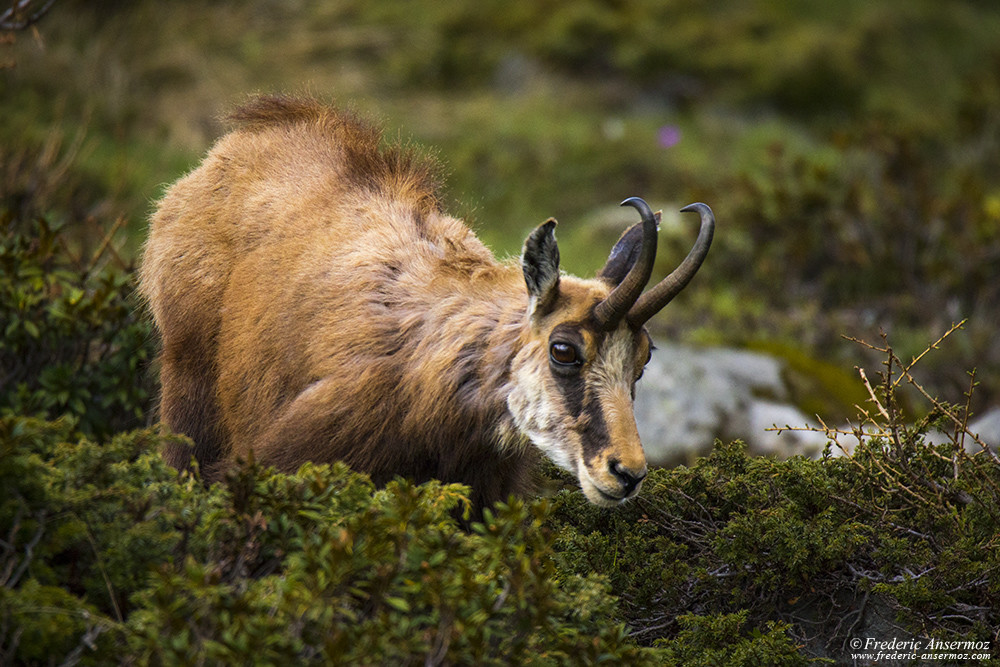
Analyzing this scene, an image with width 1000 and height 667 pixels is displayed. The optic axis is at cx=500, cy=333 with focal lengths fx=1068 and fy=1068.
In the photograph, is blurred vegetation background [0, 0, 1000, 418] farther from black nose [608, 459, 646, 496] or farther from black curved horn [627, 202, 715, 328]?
black nose [608, 459, 646, 496]

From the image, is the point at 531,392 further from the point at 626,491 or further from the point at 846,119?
the point at 846,119

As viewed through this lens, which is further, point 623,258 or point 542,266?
point 623,258

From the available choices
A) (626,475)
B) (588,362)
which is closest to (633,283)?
(588,362)

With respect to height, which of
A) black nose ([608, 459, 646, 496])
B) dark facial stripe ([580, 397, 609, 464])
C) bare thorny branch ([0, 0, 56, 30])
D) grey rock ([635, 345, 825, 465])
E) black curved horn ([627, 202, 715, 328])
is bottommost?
grey rock ([635, 345, 825, 465])

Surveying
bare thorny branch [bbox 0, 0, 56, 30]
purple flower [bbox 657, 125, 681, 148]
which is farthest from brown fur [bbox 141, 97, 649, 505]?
purple flower [bbox 657, 125, 681, 148]

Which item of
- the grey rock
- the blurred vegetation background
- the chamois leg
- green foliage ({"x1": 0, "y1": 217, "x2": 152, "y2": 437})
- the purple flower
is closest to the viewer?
the chamois leg

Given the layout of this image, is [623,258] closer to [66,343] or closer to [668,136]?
[66,343]

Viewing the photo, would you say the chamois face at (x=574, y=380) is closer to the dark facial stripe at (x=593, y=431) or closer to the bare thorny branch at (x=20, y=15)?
the dark facial stripe at (x=593, y=431)

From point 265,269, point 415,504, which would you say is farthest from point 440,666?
point 265,269

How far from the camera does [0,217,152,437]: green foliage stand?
488 cm

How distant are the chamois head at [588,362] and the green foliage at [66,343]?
7.27 ft

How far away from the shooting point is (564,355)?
379 cm

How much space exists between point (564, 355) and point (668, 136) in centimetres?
1038

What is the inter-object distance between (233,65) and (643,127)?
540 centimetres
